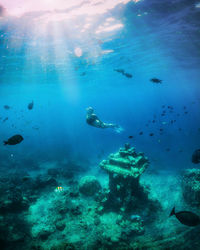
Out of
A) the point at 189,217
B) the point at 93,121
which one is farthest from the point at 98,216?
the point at 93,121

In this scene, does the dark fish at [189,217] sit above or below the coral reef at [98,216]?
above

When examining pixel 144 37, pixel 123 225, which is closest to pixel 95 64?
pixel 144 37

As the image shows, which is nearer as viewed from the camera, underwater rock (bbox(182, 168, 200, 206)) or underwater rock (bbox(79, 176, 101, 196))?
underwater rock (bbox(182, 168, 200, 206))

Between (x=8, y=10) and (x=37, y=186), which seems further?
(x=37, y=186)

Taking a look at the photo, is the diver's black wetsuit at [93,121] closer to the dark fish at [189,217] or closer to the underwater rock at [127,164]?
the underwater rock at [127,164]

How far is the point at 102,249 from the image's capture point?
694 cm

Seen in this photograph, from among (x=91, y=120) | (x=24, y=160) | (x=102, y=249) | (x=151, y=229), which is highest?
(x=91, y=120)

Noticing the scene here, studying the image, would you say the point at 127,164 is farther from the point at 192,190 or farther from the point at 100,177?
the point at 100,177

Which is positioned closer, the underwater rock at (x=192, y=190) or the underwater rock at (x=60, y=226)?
the underwater rock at (x=60, y=226)

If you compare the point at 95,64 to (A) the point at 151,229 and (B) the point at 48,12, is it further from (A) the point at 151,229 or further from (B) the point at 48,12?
(A) the point at 151,229

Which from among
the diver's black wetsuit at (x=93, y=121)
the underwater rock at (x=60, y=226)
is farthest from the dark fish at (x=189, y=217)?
the diver's black wetsuit at (x=93, y=121)

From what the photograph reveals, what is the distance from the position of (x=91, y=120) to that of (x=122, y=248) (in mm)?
10386

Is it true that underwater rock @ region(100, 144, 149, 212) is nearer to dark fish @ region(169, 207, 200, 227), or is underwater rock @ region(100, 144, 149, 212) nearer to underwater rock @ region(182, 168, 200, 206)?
underwater rock @ region(182, 168, 200, 206)

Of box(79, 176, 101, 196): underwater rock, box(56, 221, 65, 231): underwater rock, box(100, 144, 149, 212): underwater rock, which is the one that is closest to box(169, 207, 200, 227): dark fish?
box(100, 144, 149, 212): underwater rock
